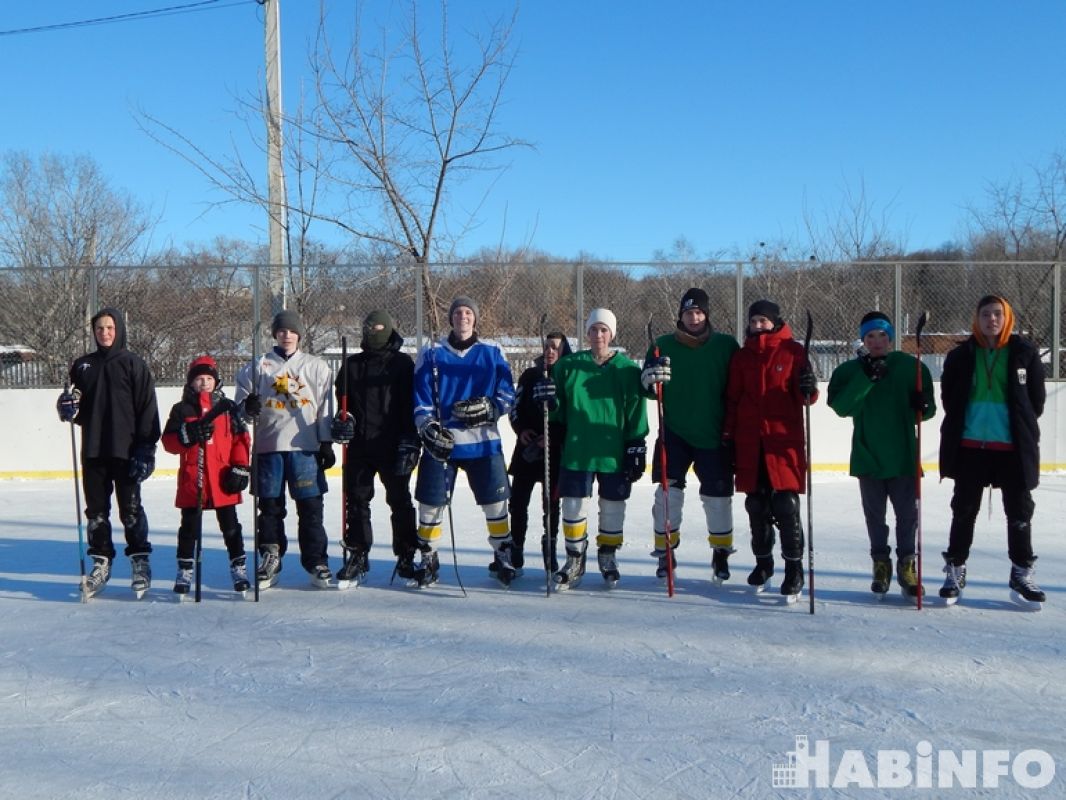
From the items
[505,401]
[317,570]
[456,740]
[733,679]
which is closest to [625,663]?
[733,679]

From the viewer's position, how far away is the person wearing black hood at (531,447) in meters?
5.19

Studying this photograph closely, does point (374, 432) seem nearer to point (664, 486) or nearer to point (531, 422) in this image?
point (531, 422)

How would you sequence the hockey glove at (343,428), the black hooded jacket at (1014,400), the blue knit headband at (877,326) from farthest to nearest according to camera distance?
the hockey glove at (343,428)
the blue knit headband at (877,326)
the black hooded jacket at (1014,400)

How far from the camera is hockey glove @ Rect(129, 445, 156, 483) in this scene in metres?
4.80

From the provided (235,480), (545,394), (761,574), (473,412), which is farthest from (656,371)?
(235,480)

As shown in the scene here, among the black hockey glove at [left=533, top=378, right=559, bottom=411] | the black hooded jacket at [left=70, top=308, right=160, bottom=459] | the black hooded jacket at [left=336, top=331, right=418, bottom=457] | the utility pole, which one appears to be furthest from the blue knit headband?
the utility pole

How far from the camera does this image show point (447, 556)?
19.4ft

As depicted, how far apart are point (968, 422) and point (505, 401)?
2355mm

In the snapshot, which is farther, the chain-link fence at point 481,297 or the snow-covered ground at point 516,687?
the chain-link fence at point 481,297

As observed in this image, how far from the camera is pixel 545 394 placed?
4.74 meters

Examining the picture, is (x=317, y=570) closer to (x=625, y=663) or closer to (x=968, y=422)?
(x=625, y=663)

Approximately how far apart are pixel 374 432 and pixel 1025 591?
3.42 meters

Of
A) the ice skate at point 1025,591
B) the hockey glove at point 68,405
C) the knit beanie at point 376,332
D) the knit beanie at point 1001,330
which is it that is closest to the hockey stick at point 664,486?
the knit beanie at point 376,332

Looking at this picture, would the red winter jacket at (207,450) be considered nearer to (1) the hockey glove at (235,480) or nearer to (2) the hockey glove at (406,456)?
(1) the hockey glove at (235,480)
